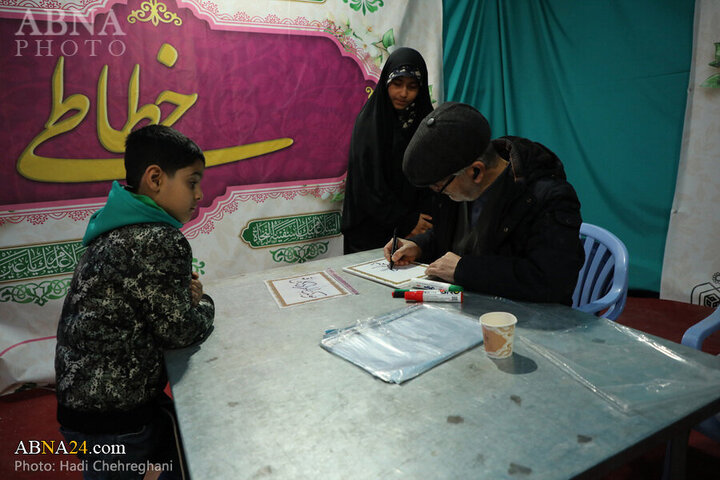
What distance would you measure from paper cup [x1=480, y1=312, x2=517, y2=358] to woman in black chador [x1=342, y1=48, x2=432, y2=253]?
1.51m

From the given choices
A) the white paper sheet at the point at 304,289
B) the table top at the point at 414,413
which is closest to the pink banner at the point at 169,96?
the white paper sheet at the point at 304,289

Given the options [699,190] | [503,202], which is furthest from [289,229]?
[699,190]

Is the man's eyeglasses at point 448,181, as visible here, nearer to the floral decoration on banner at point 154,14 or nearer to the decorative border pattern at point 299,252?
the decorative border pattern at point 299,252

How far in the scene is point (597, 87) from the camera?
10.9 ft

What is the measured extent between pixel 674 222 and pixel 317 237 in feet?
8.29

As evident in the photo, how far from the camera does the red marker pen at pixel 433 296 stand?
1301mm

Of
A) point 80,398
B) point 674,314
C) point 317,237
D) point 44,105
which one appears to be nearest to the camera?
point 80,398

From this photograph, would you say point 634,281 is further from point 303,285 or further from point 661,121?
point 303,285

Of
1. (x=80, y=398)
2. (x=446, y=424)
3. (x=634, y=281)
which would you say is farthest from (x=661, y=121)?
(x=80, y=398)

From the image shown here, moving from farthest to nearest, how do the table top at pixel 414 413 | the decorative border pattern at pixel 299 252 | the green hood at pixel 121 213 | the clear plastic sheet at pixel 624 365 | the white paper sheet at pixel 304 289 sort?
the decorative border pattern at pixel 299 252
the white paper sheet at pixel 304 289
the green hood at pixel 121 213
the clear plastic sheet at pixel 624 365
the table top at pixel 414 413

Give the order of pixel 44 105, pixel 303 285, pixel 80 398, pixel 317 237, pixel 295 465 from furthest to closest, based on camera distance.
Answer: pixel 317 237, pixel 44 105, pixel 303 285, pixel 80 398, pixel 295 465

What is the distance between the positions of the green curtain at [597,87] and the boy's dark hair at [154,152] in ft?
9.32

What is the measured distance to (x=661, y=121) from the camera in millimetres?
3066

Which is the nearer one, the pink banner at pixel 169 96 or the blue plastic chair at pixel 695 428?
the blue plastic chair at pixel 695 428
